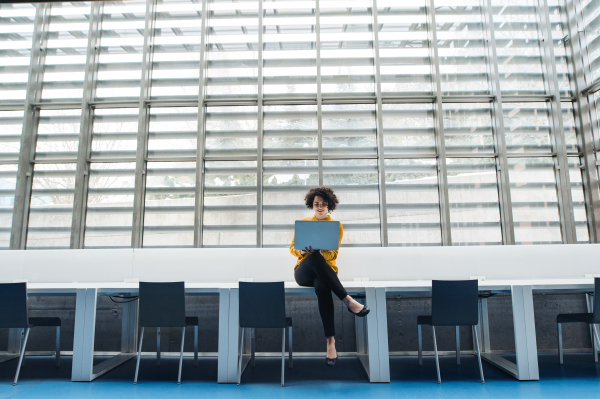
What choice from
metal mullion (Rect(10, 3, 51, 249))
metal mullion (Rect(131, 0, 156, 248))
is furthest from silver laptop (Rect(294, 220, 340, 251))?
metal mullion (Rect(10, 3, 51, 249))

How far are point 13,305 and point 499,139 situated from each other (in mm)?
6086

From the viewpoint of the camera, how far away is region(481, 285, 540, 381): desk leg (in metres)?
3.31

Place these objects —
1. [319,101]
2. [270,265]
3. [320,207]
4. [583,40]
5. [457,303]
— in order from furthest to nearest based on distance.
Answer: [583,40] < [319,101] < [270,265] < [320,207] < [457,303]

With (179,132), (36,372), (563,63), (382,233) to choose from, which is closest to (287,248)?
(382,233)

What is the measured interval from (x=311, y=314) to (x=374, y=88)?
3313mm

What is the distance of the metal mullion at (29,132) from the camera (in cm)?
524

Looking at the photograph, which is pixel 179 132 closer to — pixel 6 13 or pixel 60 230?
pixel 60 230

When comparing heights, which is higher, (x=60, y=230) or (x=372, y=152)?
(x=372, y=152)

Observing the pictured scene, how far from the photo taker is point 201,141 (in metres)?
5.20

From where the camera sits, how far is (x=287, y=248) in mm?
4820

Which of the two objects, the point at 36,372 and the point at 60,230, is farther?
the point at 60,230

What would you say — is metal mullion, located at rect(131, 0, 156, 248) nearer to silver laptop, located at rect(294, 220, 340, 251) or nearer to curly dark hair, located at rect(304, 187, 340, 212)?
curly dark hair, located at rect(304, 187, 340, 212)

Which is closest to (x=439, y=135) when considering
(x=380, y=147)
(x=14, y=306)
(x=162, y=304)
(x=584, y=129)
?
(x=380, y=147)

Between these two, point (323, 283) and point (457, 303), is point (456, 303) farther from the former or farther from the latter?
point (323, 283)
